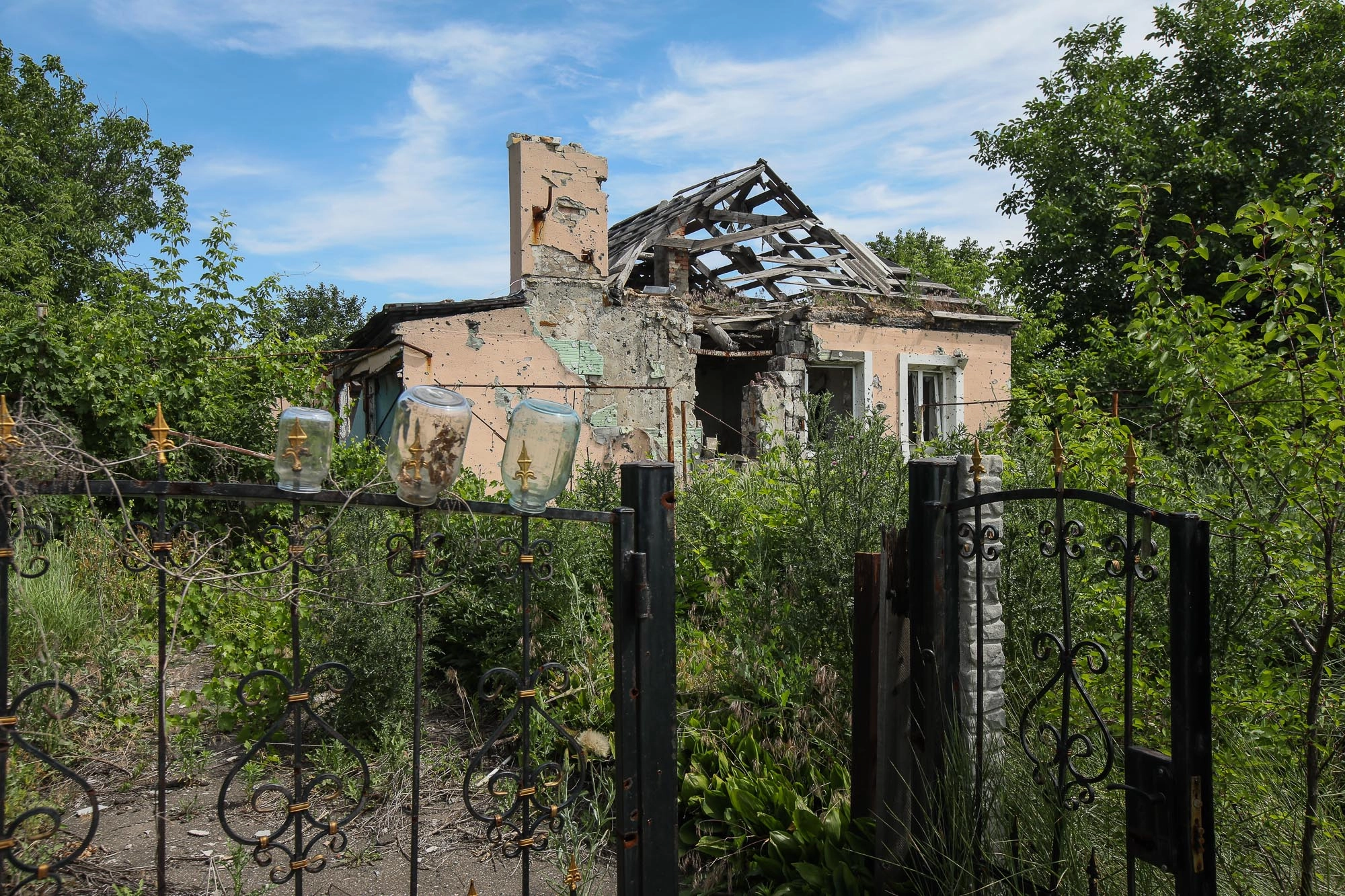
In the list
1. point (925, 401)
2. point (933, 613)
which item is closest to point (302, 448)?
point (933, 613)

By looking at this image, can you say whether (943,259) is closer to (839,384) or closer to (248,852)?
(839,384)

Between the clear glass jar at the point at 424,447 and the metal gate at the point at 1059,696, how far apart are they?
5.37 feet

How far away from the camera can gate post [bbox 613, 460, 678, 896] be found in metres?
2.09

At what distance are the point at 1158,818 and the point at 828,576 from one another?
2.12 meters

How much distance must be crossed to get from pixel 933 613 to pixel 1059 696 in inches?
42.1

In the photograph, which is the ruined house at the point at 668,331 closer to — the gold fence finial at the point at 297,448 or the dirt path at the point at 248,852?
the dirt path at the point at 248,852

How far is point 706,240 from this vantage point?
37.6ft

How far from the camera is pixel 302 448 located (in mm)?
1982

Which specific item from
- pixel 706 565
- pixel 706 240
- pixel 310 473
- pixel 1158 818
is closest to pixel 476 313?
pixel 706 240

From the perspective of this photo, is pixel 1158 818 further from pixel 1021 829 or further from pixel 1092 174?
pixel 1092 174

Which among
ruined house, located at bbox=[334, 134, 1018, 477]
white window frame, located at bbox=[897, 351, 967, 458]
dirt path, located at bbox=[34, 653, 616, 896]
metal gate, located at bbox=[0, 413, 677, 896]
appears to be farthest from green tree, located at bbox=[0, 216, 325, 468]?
white window frame, located at bbox=[897, 351, 967, 458]

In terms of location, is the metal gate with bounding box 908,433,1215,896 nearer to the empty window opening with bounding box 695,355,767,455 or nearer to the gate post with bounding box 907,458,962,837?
the gate post with bounding box 907,458,962,837

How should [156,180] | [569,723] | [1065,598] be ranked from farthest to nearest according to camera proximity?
1. [156,180]
2. [569,723]
3. [1065,598]

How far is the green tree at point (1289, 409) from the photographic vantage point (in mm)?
2551
